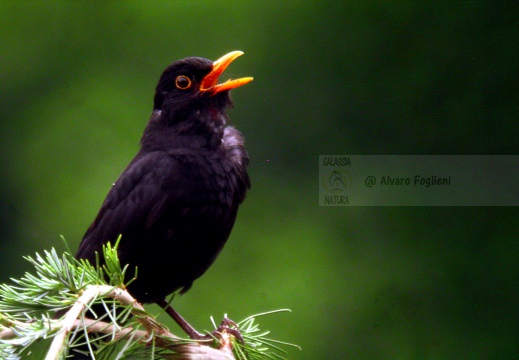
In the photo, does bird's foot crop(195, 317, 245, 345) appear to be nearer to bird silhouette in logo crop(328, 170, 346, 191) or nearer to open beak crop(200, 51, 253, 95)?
open beak crop(200, 51, 253, 95)

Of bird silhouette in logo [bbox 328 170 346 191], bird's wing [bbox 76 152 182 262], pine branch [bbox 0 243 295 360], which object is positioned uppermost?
bird silhouette in logo [bbox 328 170 346 191]

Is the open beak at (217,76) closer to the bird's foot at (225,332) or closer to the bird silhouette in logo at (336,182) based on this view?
the bird's foot at (225,332)

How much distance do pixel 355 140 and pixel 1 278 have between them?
2343mm

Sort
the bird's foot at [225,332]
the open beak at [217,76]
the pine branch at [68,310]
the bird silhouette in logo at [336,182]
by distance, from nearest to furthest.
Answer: the pine branch at [68,310] < the bird's foot at [225,332] < the open beak at [217,76] < the bird silhouette in logo at [336,182]

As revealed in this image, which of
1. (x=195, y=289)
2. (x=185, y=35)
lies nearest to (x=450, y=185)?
(x=195, y=289)

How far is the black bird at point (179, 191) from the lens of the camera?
2.61 metres

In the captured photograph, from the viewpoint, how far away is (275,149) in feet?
14.9

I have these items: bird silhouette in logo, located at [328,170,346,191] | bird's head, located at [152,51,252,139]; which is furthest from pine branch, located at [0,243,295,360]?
bird silhouette in logo, located at [328,170,346,191]

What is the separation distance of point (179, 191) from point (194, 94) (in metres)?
0.46

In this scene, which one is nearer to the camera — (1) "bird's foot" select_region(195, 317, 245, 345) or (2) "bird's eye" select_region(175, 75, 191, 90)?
(1) "bird's foot" select_region(195, 317, 245, 345)

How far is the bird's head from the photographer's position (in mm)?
2871

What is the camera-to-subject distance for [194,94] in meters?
2.90

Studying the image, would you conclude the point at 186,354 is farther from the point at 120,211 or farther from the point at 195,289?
the point at 195,289

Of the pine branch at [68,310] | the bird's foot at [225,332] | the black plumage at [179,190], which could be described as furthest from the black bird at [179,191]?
the pine branch at [68,310]
